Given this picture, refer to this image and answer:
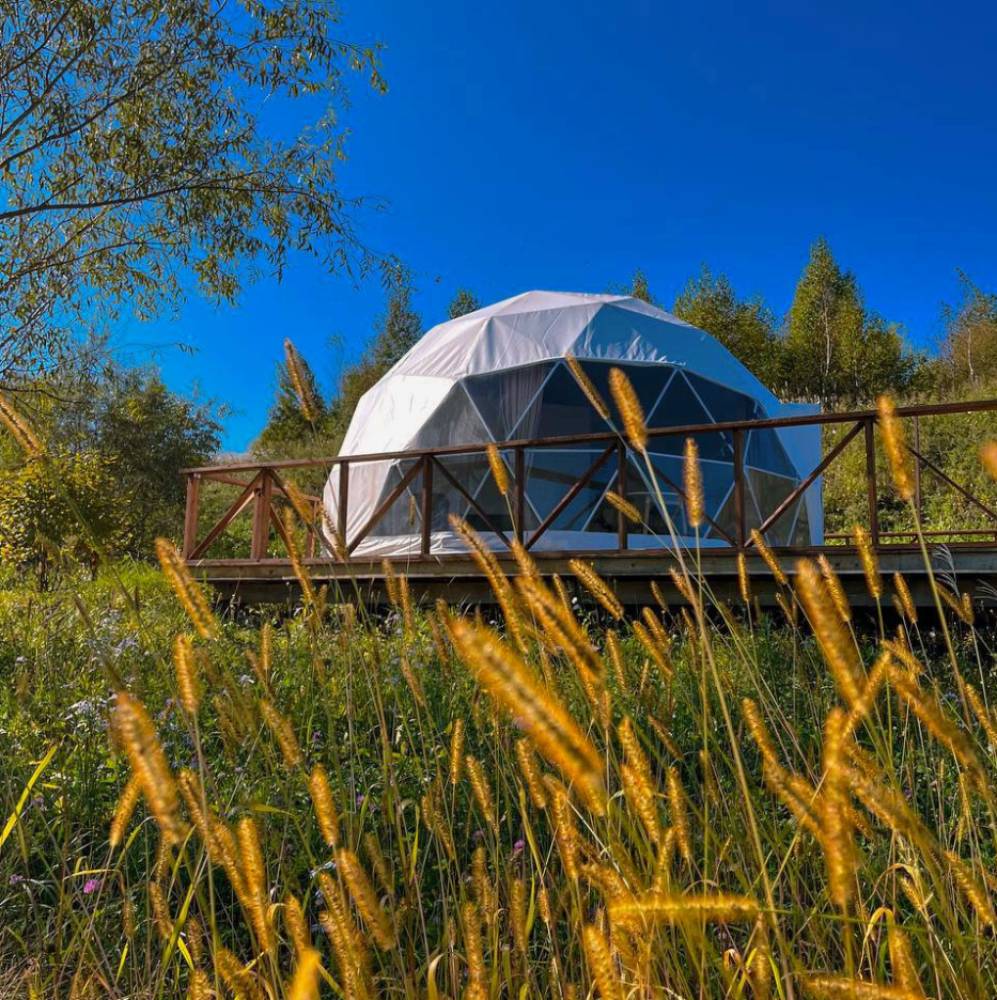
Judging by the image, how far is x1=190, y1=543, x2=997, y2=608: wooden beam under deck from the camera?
19.5 ft

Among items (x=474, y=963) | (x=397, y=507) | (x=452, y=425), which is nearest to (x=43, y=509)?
(x=397, y=507)

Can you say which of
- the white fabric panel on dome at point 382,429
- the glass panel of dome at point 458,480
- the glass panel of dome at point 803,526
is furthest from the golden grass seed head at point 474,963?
Result: the glass panel of dome at point 803,526

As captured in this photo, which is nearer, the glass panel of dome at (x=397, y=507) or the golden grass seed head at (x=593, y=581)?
the golden grass seed head at (x=593, y=581)

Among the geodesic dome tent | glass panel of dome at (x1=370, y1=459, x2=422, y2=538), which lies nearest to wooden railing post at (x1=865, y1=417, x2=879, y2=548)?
the geodesic dome tent

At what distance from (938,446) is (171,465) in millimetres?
19220

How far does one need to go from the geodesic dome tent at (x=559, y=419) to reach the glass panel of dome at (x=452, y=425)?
0.01m

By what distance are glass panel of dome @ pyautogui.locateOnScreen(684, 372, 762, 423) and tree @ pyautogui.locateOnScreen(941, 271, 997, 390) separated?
20.6 meters

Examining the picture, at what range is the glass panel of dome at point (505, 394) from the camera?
34.6 feet

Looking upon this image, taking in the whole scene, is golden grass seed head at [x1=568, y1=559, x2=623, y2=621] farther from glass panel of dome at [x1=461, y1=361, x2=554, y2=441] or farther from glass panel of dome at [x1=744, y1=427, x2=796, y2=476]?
glass panel of dome at [x1=744, y1=427, x2=796, y2=476]

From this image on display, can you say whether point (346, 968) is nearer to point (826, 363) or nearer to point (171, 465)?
point (171, 465)

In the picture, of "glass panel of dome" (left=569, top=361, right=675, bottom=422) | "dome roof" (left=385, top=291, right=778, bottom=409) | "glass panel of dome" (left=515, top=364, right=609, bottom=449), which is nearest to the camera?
"glass panel of dome" (left=515, top=364, right=609, bottom=449)

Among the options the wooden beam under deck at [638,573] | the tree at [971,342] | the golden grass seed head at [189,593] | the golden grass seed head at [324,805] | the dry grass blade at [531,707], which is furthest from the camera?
the tree at [971,342]

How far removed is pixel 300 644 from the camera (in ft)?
17.9

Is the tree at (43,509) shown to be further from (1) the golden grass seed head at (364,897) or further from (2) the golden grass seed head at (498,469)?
(1) the golden grass seed head at (364,897)
